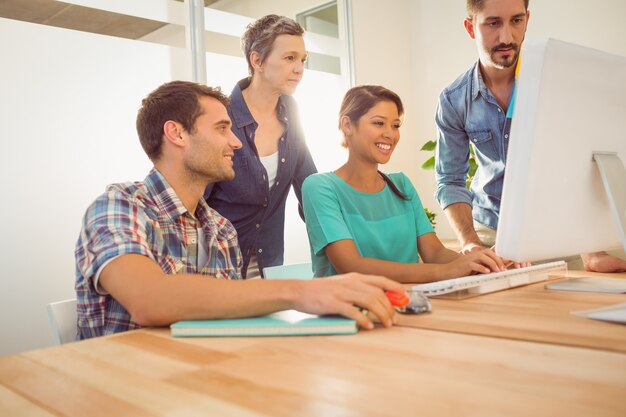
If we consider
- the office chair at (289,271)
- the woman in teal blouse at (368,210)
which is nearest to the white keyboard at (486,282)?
the woman in teal blouse at (368,210)

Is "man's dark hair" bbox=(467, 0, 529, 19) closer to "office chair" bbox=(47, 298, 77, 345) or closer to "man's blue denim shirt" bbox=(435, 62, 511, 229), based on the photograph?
"man's blue denim shirt" bbox=(435, 62, 511, 229)

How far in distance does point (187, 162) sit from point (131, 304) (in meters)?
0.67

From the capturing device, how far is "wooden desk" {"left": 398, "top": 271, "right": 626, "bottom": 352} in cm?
79

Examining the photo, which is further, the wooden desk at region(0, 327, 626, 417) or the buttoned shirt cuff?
the buttoned shirt cuff

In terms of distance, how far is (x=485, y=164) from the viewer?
1.99 metres

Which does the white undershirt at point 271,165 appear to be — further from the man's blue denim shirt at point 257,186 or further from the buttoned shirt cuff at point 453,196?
the buttoned shirt cuff at point 453,196

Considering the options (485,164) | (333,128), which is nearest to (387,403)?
(485,164)

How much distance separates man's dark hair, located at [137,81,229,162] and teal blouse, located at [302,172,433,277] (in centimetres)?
47

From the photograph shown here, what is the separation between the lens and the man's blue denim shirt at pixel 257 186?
6.89ft

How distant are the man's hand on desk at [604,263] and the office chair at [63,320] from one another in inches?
53.6

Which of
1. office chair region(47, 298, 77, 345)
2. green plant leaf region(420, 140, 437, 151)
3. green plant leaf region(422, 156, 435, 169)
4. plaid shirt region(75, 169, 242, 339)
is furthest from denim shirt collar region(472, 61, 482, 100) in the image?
green plant leaf region(420, 140, 437, 151)

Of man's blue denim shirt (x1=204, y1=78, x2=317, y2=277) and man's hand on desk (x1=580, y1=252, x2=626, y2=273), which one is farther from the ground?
man's blue denim shirt (x1=204, y1=78, x2=317, y2=277)

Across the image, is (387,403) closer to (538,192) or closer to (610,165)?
(538,192)

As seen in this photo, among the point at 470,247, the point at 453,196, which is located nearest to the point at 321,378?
the point at 470,247
